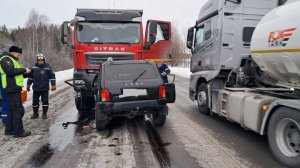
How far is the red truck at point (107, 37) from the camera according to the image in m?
8.84

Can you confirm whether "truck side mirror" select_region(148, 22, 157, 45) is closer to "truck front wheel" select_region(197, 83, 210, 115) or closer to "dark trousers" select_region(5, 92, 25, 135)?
"truck front wheel" select_region(197, 83, 210, 115)

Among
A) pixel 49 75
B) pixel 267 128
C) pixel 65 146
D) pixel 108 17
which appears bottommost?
pixel 65 146

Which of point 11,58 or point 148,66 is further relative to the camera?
point 148,66

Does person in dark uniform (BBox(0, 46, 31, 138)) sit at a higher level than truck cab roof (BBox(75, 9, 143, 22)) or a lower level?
lower

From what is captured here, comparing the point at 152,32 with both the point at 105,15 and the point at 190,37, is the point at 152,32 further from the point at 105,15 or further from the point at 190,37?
the point at 105,15

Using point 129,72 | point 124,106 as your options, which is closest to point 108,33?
point 129,72

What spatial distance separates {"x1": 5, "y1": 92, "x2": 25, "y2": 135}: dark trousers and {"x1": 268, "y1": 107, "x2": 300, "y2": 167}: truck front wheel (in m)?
4.55

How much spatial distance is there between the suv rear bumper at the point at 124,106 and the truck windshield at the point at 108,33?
342 cm

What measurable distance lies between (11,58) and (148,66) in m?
2.81

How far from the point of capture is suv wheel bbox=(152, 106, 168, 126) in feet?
20.9

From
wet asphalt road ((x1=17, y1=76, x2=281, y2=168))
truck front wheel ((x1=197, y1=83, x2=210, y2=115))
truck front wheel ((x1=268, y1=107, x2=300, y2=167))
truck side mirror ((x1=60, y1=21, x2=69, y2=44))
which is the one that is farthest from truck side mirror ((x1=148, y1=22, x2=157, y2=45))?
truck front wheel ((x1=268, y1=107, x2=300, y2=167))

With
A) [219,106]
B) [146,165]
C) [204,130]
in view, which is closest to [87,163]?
[146,165]

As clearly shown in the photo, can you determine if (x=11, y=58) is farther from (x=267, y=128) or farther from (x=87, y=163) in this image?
(x=267, y=128)

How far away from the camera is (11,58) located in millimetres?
5930
